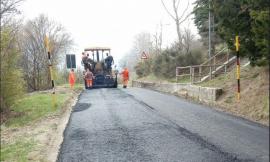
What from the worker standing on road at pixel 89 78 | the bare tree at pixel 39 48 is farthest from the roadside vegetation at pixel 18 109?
the bare tree at pixel 39 48

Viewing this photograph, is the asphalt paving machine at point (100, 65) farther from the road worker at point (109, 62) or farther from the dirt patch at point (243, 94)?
the dirt patch at point (243, 94)

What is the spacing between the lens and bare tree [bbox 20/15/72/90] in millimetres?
41469

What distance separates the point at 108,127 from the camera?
1159 centimetres

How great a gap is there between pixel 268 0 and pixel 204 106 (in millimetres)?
6207

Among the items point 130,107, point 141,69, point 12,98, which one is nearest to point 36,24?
point 141,69

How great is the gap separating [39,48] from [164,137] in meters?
40.3

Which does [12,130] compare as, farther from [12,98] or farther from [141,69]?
[141,69]

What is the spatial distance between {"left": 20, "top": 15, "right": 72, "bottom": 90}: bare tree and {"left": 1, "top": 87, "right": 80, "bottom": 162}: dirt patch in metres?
24.2

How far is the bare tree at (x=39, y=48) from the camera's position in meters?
41.5

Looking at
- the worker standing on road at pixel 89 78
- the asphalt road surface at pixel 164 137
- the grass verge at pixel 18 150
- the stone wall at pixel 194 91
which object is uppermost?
the worker standing on road at pixel 89 78

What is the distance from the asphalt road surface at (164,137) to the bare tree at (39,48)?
2692 centimetres

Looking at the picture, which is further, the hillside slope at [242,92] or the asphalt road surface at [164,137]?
the hillside slope at [242,92]

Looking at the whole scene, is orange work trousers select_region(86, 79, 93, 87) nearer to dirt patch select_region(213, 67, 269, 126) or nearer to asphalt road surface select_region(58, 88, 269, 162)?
dirt patch select_region(213, 67, 269, 126)

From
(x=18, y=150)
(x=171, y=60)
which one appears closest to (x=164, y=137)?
(x=18, y=150)
